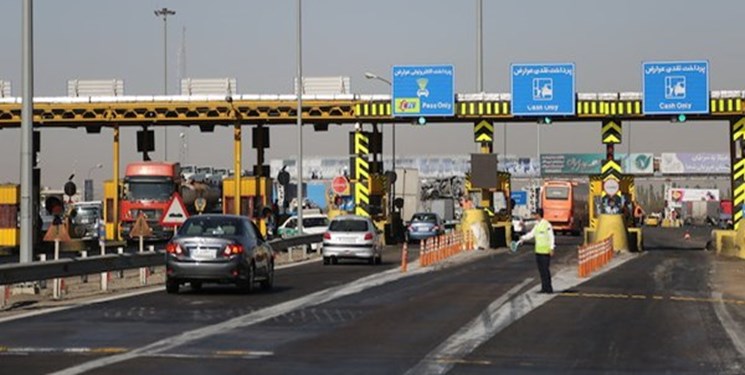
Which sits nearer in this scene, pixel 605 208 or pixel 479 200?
pixel 605 208

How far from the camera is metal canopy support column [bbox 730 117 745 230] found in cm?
5294

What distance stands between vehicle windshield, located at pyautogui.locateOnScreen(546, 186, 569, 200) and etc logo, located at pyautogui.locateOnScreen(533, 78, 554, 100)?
36.4m

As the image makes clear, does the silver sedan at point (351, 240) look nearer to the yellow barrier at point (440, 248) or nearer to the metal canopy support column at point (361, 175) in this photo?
the yellow barrier at point (440, 248)

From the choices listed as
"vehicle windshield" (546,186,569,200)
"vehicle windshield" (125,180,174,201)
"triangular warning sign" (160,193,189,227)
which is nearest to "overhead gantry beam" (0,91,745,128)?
"vehicle windshield" (125,180,174,201)

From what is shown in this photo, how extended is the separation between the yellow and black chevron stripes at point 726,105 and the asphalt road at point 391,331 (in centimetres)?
2350

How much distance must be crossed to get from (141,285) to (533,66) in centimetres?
2708

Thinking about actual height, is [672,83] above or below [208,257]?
above

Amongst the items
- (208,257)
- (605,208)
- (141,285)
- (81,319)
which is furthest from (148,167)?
(81,319)

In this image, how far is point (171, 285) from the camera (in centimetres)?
2586

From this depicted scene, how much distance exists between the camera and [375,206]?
60531mm

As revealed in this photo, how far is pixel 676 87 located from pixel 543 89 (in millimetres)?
5119

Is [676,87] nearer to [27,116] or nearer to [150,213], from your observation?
[150,213]

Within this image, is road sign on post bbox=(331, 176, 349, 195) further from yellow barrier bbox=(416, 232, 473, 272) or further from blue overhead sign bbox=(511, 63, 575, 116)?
blue overhead sign bbox=(511, 63, 575, 116)

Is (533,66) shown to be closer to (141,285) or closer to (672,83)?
(672,83)
